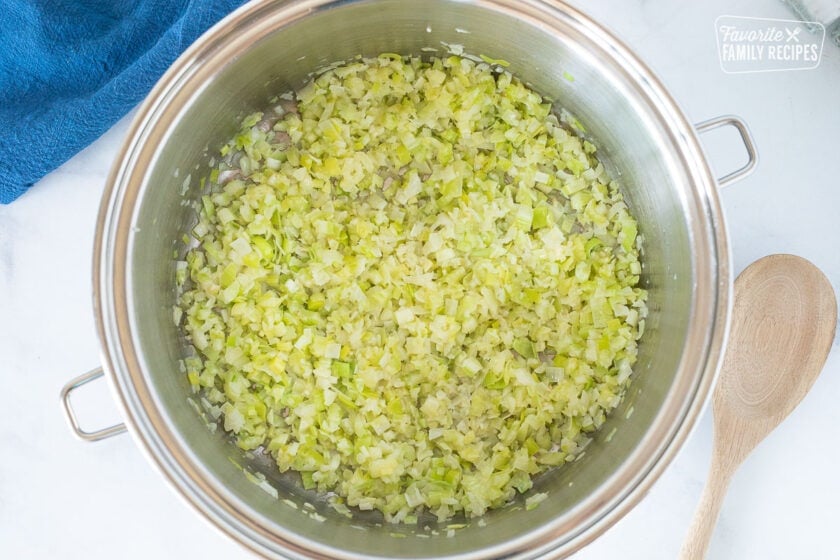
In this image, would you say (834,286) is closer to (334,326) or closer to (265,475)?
(334,326)

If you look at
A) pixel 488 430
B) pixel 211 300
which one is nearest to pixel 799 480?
pixel 488 430

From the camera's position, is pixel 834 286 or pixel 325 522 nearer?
pixel 325 522

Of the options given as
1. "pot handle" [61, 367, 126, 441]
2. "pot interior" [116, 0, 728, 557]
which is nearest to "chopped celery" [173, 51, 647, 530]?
"pot interior" [116, 0, 728, 557]

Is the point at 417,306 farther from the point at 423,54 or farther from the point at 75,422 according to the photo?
the point at 75,422

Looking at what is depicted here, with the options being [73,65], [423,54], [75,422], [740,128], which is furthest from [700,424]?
[73,65]

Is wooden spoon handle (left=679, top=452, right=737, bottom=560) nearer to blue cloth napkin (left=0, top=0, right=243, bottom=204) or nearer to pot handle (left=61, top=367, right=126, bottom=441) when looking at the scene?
pot handle (left=61, top=367, right=126, bottom=441)
